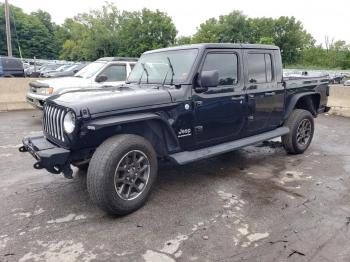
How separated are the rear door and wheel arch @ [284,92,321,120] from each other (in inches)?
11.1

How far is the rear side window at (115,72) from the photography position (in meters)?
8.93

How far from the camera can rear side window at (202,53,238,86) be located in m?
4.50

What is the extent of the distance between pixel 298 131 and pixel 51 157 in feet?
14.5

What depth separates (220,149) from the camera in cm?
456

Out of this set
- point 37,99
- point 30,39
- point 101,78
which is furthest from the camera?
point 30,39

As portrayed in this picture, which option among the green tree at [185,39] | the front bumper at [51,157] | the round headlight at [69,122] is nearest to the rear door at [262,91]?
the round headlight at [69,122]

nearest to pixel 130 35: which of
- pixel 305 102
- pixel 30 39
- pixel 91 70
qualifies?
pixel 30 39

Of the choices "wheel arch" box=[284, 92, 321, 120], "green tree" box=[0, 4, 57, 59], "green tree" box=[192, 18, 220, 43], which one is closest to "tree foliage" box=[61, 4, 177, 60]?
"green tree" box=[192, 18, 220, 43]

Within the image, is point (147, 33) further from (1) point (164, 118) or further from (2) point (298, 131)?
(1) point (164, 118)

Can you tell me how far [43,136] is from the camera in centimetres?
418

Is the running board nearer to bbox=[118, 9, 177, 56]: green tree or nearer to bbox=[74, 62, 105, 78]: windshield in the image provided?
bbox=[74, 62, 105, 78]: windshield

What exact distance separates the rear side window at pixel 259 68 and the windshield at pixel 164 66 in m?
1.12

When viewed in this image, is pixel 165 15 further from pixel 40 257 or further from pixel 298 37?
pixel 40 257

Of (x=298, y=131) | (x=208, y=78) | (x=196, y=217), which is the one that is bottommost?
(x=196, y=217)
